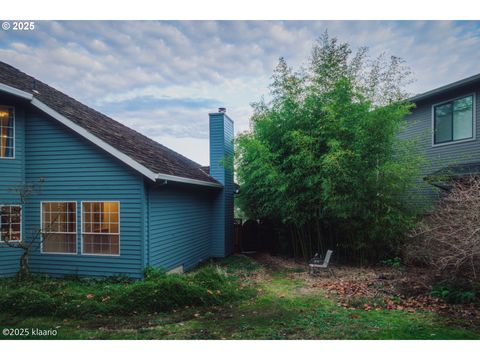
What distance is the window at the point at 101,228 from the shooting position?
6988mm

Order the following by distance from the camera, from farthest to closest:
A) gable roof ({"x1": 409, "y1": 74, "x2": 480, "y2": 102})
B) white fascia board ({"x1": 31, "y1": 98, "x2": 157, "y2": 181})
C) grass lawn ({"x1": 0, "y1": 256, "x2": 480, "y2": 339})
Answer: gable roof ({"x1": 409, "y1": 74, "x2": 480, "y2": 102})
white fascia board ({"x1": 31, "y1": 98, "x2": 157, "y2": 181})
grass lawn ({"x1": 0, "y1": 256, "x2": 480, "y2": 339})

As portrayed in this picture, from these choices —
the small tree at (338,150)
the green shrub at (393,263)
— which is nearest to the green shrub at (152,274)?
the small tree at (338,150)

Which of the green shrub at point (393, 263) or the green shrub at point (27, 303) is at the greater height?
the green shrub at point (27, 303)

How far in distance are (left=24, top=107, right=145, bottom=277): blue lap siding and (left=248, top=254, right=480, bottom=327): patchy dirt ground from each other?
4035mm

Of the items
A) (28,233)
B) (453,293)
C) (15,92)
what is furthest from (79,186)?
(453,293)

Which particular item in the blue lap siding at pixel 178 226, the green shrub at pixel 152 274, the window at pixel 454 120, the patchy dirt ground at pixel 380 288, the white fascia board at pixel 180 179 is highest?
the window at pixel 454 120

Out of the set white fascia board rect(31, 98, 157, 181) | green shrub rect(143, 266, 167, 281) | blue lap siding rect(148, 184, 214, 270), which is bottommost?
green shrub rect(143, 266, 167, 281)

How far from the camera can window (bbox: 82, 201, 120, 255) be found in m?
6.99

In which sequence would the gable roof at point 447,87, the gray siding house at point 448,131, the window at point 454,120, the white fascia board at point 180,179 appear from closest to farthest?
the white fascia board at point 180,179
the gable roof at point 447,87
the gray siding house at point 448,131
the window at point 454,120

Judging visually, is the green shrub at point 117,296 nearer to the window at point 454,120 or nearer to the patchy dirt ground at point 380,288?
the patchy dirt ground at point 380,288

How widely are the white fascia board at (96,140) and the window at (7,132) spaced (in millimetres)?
765

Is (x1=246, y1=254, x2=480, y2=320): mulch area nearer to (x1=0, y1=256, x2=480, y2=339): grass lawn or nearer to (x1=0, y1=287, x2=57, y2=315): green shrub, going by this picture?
(x1=0, y1=256, x2=480, y2=339): grass lawn

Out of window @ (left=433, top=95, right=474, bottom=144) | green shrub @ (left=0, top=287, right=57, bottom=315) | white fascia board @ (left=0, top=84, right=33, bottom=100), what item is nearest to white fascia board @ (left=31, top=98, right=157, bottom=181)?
white fascia board @ (left=0, top=84, right=33, bottom=100)

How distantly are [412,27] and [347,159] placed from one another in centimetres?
309
